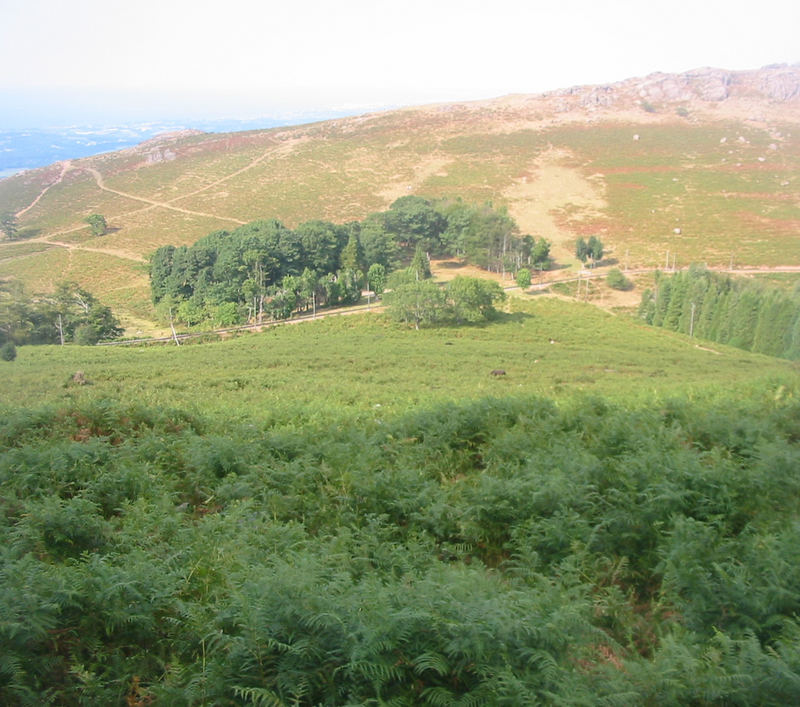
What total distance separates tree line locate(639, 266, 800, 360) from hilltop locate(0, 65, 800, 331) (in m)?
18.6

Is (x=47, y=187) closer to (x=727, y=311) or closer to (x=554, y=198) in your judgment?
(x=554, y=198)

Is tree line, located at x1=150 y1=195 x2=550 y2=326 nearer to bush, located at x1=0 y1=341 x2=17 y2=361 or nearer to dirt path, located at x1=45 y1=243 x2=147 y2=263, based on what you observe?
dirt path, located at x1=45 y1=243 x2=147 y2=263

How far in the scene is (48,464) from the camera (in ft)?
23.4

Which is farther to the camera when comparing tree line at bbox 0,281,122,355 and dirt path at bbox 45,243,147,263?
dirt path at bbox 45,243,147,263

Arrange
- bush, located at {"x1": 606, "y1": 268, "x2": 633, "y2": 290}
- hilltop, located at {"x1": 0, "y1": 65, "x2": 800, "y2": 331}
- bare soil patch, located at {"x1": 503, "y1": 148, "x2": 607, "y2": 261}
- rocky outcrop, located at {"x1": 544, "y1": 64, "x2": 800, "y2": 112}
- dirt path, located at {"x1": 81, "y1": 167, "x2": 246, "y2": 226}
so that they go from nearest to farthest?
1. bush, located at {"x1": 606, "y1": 268, "x2": 633, "y2": 290}
2. hilltop, located at {"x1": 0, "y1": 65, "x2": 800, "y2": 331}
3. bare soil patch, located at {"x1": 503, "y1": 148, "x2": 607, "y2": 261}
4. dirt path, located at {"x1": 81, "y1": 167, "x2": 246, "y2": 226}
5. rocky outcrop, located at {"x1": 544, "y1": 64, "x2": 800, "y2": 112}

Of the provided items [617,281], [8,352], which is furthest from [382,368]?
[617,281]

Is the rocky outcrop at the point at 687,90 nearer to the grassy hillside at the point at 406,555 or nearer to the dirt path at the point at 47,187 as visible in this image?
the dirt path at the point at 47,187

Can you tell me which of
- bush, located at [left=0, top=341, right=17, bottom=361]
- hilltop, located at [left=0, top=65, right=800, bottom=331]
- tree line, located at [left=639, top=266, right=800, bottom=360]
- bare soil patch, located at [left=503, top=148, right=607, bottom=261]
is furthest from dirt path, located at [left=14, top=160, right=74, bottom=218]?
tree line, located at [left=639, top=266, right=800, bottom=360]

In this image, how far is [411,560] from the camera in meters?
5.33

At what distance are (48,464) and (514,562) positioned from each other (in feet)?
19.2

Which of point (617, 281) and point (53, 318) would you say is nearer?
point (53, 318)

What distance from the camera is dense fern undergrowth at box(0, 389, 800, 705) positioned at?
3424 mm

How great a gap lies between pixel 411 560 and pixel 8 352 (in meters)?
28.8

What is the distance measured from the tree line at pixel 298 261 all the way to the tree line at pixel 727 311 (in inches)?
677
